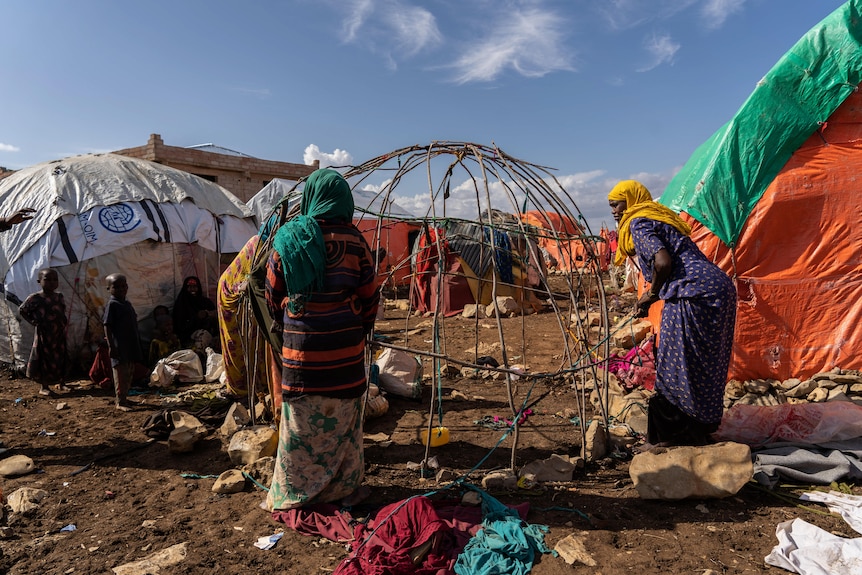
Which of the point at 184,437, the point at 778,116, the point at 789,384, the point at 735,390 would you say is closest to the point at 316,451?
the point at 184,437

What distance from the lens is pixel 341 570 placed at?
7.76 feet

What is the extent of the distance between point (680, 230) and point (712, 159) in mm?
2449

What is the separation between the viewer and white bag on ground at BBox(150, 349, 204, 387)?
6.10 metres

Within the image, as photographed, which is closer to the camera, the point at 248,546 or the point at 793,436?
the point at 248,546

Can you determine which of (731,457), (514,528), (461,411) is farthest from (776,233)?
(514,528)

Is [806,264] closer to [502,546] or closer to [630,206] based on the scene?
[630,206]

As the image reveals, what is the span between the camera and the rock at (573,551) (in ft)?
8.11

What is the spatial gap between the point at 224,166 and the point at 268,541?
1472cm

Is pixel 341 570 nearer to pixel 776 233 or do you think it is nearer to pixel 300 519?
pixel 300 519

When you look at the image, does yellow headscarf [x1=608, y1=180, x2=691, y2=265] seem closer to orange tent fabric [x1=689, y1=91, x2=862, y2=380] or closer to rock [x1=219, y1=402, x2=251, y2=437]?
orange tent fabric [x1=689, y1=91, x2=862, y2=380]

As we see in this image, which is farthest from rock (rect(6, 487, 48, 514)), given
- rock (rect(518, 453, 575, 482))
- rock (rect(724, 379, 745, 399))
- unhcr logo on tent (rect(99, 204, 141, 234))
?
rock (rect(724, 379, 745, 399))

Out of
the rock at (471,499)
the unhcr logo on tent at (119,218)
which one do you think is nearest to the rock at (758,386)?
the rock at (471,499)

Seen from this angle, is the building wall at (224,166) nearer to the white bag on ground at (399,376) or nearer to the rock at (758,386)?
the white bag on ground at (399,376)

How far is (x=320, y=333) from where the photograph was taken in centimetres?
266
